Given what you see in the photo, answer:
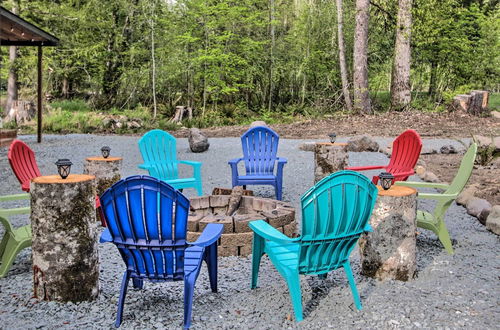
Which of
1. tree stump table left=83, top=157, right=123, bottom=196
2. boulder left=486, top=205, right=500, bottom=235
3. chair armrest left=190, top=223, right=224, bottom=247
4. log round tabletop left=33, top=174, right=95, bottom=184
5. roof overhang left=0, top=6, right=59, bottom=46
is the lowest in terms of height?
boulder left=486, top=205, right=500, bottom=235

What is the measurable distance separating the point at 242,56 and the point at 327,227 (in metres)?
15.3

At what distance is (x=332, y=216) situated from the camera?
2.62 metres

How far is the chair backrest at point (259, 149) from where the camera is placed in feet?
18.9

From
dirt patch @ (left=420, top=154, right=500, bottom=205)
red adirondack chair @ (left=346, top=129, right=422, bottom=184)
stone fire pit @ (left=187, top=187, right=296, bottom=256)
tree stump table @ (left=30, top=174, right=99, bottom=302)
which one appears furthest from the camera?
dirt patch @ (left=420, top=154, right=500, bottom=205)

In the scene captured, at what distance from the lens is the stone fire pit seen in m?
3.70

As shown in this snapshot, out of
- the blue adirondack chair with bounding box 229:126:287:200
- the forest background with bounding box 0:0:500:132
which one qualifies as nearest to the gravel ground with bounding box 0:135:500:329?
the blue adirondack chair with bounding box 229:126:287:200

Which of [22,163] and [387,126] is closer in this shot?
[22,163]

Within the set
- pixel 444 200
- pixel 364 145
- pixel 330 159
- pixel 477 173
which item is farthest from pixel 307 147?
pixel 444 200

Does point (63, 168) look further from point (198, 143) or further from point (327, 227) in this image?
point (198, 143)

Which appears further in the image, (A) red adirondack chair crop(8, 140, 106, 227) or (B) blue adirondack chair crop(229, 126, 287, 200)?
(B) blue adirondack chair crop(229, 126, 287, 200)

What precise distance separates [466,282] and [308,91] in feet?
49.7

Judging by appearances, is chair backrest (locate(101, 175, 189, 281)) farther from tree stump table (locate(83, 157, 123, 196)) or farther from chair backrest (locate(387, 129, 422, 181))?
chair backrest (locate(387, 129, 422, 181))

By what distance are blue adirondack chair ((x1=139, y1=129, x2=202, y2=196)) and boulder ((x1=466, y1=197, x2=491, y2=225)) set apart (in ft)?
9.48

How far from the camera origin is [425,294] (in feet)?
9.61
